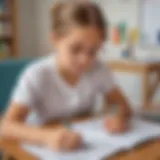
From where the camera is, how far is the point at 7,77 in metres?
1.59

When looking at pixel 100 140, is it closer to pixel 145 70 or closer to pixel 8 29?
pixel 145 70

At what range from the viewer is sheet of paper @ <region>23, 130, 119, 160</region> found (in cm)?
79

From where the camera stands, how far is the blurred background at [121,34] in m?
3.46

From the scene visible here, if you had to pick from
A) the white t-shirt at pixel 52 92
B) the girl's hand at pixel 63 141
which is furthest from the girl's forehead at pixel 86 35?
the girl's hand at pixel 63 141

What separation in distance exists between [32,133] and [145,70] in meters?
2.24

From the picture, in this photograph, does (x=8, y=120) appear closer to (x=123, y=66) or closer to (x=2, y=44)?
(x=123, y=66)

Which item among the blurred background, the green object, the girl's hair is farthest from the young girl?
the blurred background

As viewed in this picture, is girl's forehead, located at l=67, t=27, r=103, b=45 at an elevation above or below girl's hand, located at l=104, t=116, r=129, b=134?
above

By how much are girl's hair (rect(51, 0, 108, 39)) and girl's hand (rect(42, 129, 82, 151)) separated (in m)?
0.37

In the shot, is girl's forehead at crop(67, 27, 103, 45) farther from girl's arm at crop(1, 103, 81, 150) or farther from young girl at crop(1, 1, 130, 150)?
girl's arm at crop(1, 103, 81, 150)

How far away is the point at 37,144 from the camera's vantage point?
2.89ft

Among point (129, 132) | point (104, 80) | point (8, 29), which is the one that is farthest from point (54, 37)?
point (8, 29)

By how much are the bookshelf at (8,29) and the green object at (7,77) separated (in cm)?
250

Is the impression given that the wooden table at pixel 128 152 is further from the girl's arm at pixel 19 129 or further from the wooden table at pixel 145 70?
the wooden table at pixel 145 70
